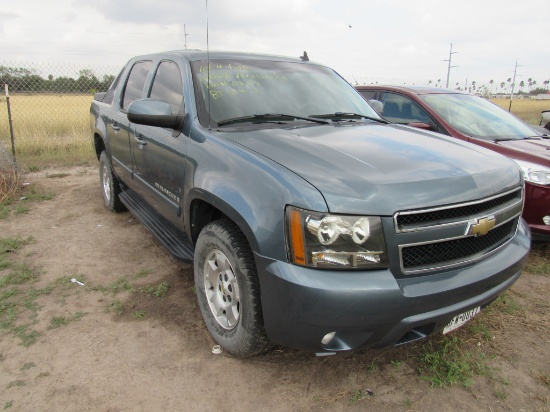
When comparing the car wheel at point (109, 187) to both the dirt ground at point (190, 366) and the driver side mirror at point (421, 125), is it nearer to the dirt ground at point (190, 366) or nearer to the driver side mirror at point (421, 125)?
the dirt ground at point (190, 366)

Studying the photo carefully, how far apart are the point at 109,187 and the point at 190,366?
11.0 ft

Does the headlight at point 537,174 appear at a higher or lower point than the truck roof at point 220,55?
lower

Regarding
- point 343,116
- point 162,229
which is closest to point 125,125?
point 162,229

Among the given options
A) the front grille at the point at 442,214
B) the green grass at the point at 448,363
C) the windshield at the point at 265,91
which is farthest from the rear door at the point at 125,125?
the green grass at the point at 448,363

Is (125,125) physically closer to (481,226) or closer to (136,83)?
(136,83)

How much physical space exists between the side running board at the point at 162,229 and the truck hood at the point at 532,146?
10.9ft

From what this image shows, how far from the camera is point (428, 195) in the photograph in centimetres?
202

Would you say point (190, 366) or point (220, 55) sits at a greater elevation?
point (220, 55)

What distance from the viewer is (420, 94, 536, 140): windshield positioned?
15.6 ft

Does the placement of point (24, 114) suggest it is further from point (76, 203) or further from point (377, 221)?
point (377, 221)

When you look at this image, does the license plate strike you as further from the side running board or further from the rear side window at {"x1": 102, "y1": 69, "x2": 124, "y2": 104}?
the rear side window at {"x1": 102, "y1": 69, "x2": 124, "y2": 104}

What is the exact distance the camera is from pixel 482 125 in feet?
16.1

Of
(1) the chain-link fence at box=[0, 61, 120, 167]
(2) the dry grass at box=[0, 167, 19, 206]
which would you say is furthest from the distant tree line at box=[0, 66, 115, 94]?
(2) the dry grass at box=[0, 167, 19, 206]

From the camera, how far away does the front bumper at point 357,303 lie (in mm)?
1882
